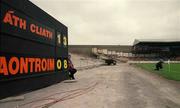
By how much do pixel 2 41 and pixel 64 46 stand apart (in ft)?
33.9

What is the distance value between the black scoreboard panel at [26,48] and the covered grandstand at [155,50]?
7960cm

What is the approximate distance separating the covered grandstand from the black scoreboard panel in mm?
79595

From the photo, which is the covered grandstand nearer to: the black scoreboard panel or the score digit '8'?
the score digit '8'

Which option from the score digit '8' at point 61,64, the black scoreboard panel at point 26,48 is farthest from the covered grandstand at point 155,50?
the black scoreboard panel at point 26,48

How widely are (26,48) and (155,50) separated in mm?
88685

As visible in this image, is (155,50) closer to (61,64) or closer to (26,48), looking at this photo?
(61,64)

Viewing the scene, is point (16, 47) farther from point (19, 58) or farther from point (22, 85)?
point (22, 85)

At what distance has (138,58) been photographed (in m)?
91.9

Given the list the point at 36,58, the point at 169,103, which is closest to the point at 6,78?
the point at 36,58

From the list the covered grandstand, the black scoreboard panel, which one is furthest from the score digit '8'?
the covered grandstand

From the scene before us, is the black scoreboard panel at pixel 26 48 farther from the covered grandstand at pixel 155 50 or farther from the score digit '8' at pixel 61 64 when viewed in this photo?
the covered grandstand at pixel 155 50

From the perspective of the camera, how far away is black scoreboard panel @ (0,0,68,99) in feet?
36.3

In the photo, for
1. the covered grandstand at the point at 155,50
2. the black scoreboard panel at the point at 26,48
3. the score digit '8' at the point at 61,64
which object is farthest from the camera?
the covered grandstand at the point at 155,50

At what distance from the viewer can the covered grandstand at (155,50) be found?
3740 inches
